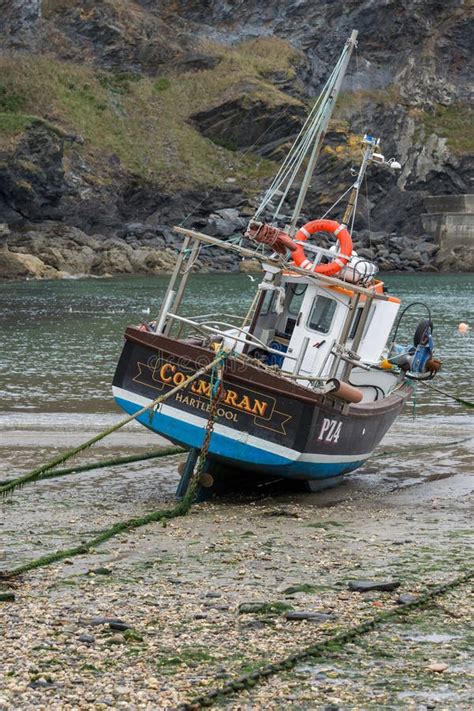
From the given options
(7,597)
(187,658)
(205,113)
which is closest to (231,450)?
(7,597)

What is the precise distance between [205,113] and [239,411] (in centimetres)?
9359

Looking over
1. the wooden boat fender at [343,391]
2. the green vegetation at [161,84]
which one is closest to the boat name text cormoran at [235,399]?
the wooden boat fender at [343,391]

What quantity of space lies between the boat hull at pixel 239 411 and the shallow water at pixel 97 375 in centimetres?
280

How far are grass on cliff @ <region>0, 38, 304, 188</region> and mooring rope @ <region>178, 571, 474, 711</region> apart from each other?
278ft

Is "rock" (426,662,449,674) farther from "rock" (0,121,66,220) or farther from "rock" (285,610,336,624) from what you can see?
"rock" (0,121,66,220)

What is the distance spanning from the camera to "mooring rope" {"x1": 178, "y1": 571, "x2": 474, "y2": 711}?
7.92 m

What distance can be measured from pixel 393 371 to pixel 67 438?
596cm

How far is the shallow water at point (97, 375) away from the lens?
782 inches

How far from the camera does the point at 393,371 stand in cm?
1881

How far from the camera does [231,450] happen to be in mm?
14672

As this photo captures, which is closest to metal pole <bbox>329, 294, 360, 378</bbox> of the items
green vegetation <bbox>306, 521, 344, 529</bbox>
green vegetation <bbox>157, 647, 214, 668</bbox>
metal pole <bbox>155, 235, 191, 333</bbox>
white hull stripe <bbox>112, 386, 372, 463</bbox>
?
white hull stripe <bbox>112, 386, 372, 463</bbox>

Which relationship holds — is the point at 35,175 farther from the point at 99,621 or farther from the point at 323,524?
the point at 99,621

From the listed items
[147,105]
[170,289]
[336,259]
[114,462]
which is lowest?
[114,462]

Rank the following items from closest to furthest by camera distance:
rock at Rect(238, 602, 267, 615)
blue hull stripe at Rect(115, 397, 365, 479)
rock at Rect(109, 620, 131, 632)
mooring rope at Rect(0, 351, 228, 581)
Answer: rock at Rect(109, 620, 131, 632) < rock at Rect(238, 602, 267, 615) < mooring rope at Rect(0, 351, 228, 581) < blue hull stripe at Rect(115, 397, 365, 479)
